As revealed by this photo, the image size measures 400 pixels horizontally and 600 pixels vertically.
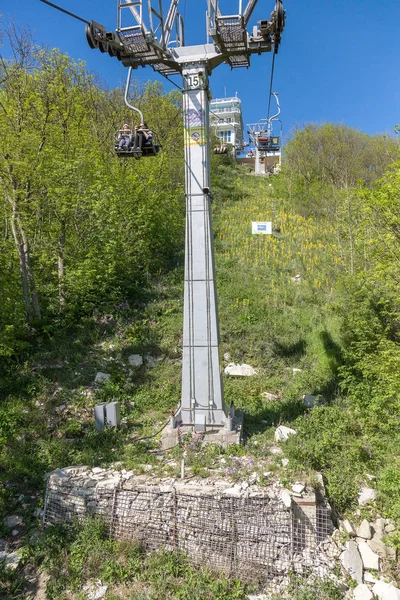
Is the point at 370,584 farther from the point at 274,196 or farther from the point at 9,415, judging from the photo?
the point at 274,196

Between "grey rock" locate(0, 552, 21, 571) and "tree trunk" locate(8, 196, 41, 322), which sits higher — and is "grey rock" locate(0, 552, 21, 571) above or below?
below

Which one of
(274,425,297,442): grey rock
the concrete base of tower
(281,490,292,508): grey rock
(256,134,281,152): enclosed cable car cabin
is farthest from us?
(256,134,281,152): enclosed cable car cabin

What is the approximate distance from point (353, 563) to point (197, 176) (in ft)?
18.3

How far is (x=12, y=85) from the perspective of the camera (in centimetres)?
907

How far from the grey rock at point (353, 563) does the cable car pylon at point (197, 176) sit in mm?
2023

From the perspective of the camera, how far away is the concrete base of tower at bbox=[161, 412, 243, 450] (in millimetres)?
5836

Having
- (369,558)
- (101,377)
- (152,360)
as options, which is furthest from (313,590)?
(152,360)

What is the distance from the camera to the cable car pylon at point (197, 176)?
16.4ft

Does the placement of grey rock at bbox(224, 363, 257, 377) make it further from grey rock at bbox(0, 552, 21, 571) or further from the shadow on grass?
grey rock at bbox(0, 552, 21, 571)

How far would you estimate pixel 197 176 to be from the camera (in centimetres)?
571

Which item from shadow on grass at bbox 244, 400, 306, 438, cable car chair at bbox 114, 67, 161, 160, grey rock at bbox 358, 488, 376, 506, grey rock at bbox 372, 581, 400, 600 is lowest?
grey rock at bbox 372, 581, 400, 600

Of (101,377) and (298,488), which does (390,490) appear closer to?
(298,488)

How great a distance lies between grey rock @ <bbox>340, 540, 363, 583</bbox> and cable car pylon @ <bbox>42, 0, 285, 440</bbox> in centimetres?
202


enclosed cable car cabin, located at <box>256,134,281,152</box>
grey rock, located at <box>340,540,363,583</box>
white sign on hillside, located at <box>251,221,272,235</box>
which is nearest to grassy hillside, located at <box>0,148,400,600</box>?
grey rock, located at <box>340,540,363,583</box>
